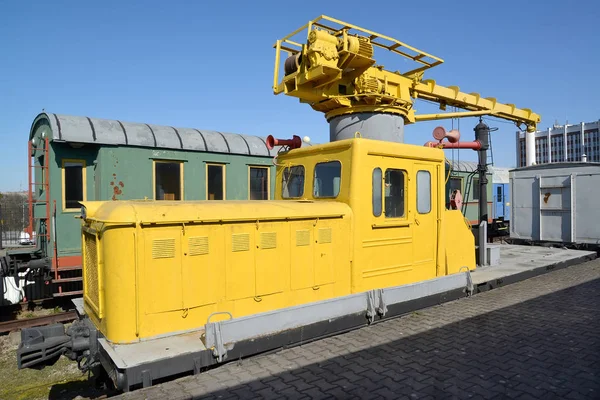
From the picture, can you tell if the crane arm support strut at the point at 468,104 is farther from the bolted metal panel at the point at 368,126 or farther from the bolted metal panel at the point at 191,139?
the bolted metal panel at the point at 191,139

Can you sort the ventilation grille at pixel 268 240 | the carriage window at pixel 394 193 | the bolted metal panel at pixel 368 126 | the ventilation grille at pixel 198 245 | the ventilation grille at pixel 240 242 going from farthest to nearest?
the bolted metal panel at pixel 368 126 → the carriage window at pixel 394 193 → the ventilation grille at pixel 268 240 → the ventilation grille at pixel 240 242 → the ventilation grille at pixel 198 245

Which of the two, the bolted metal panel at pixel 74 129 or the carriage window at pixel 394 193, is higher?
the bolted metal panel at pixel 74 129

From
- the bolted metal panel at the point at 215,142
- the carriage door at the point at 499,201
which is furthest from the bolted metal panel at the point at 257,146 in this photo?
the carriage door at the point at 499,201

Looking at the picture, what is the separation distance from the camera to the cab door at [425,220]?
227 inches

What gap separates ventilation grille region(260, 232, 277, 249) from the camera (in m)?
4.43

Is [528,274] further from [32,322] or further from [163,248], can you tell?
[32,322]

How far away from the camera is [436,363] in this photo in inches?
166

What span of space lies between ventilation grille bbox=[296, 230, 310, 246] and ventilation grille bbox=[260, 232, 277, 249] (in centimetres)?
32

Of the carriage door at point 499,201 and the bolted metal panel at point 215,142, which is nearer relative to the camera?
the bolted metal panel at point 215,142

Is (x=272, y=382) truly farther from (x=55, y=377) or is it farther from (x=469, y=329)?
(x=55, y=377)

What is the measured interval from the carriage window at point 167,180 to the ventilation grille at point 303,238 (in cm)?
607

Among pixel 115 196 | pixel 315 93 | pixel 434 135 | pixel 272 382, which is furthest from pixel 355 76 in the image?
pixel 115 196

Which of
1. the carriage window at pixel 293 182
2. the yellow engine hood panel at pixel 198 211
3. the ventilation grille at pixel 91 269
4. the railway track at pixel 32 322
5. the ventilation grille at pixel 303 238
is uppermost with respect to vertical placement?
the carriage window at pixel 293 182

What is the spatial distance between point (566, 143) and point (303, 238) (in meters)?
84.3
